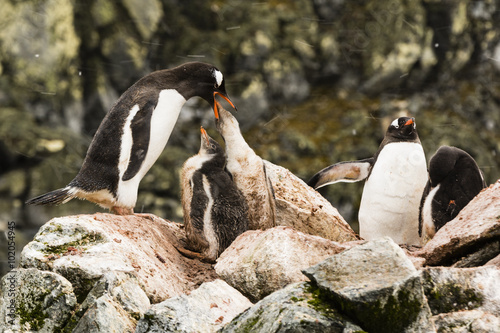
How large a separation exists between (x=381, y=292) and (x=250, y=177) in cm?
184

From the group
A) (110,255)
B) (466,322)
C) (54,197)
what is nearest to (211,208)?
(110,255)

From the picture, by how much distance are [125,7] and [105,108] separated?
3305 millimetres

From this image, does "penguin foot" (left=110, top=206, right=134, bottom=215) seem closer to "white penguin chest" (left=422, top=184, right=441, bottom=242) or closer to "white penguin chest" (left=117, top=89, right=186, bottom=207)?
"white penguin chest" (left=117, top=89, right=186, bottom=207)

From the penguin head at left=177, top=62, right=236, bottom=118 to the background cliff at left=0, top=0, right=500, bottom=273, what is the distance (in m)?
11.6

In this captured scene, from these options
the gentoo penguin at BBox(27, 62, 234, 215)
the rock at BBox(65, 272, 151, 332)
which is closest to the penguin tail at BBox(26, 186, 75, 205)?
the gentoo penguin at BBox(27, 62, 234, 215)

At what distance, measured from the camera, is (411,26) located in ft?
72.9

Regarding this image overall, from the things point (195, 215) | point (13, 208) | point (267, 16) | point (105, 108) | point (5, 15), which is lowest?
point (13, 208)

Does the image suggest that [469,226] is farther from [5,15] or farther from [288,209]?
[5,15]

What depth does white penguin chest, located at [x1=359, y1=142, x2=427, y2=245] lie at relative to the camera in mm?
4727

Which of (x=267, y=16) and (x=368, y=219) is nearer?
(x=368, y=219)

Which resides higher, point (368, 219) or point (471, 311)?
point (471, 311)

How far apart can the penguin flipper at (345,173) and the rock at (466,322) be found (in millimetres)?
2748

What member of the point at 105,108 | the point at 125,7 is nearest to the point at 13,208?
the point at 105,108

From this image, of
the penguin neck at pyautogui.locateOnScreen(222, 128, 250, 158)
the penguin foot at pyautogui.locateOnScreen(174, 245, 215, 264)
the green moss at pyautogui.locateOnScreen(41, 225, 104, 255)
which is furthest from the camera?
the penguin neck at pyautogui.locateOnScreen(222, 128, 250, 158)
